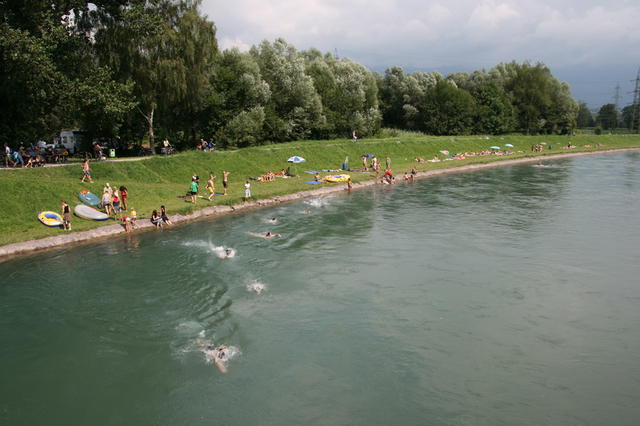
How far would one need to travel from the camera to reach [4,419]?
50.5 ft

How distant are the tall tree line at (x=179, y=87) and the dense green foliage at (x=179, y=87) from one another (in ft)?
0.44

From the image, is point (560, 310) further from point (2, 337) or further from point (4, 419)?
point (2, 337)

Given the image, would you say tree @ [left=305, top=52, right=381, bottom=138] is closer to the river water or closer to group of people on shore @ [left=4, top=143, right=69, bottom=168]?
group of people on shore @ [left=4, top=143, right=69, bottom=168]

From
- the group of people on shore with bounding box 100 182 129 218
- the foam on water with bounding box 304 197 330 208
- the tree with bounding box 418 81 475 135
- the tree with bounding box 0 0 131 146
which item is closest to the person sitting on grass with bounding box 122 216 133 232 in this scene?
the group of people on shore with bounding box 100 182 129 218

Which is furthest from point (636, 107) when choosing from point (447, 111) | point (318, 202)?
point (318, 202)

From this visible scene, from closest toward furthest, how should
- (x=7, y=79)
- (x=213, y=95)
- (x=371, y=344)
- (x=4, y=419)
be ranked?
1. (x=4, y=419)
2. (x=371, y=344)
3. (x=7, y=79)
4. (x=213, y=95)

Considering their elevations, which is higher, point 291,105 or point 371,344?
point 291,105

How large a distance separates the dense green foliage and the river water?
61.0 feet

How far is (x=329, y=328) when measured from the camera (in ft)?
69.2

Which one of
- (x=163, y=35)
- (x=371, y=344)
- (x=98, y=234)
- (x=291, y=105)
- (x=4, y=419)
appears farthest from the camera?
(x=291, y=105)

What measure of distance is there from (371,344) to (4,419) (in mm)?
12648

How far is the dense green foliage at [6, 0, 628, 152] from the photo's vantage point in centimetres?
4209

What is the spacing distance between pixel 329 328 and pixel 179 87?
3918cm

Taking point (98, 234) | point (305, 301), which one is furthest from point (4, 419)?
point (98, 234)
